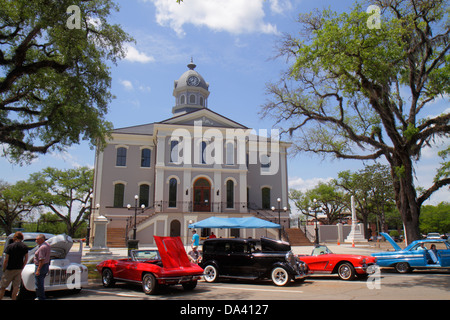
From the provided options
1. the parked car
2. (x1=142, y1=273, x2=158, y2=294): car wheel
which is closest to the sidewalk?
the parked car

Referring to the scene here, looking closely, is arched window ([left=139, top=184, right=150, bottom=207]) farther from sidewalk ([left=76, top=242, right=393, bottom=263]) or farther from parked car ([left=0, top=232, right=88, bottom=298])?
parked car ([left=0, top=232, right=88, bottom=298])

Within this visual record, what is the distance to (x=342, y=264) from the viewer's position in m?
12.3

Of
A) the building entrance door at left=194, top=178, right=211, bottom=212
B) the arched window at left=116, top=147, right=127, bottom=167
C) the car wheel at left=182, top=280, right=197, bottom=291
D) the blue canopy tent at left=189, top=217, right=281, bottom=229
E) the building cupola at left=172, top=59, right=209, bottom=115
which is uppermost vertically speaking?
the building cupola at left=172, top=59, right=209, bottom=115

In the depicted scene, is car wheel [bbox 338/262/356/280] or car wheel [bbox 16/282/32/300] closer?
car wheel [bbox 16/282/32/300]

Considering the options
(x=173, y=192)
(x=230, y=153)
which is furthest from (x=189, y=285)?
(x=230, y=153)

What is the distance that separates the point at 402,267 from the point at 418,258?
28.5 inches

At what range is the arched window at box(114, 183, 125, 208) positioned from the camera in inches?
1384

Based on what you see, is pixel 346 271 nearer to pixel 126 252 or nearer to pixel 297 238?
pixel 126 252

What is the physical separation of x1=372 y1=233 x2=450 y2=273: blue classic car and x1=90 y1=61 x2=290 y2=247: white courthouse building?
61.7ft

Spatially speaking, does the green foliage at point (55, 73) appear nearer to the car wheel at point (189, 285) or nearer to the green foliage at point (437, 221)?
the car wheel at point (189, 285)

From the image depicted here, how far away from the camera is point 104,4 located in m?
13.6

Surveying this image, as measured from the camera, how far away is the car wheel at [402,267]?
13.8m

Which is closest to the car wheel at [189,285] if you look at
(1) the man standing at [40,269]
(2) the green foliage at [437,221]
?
(1) the man standing at [40,269]

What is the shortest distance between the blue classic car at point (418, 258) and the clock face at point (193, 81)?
34512 millimetres
